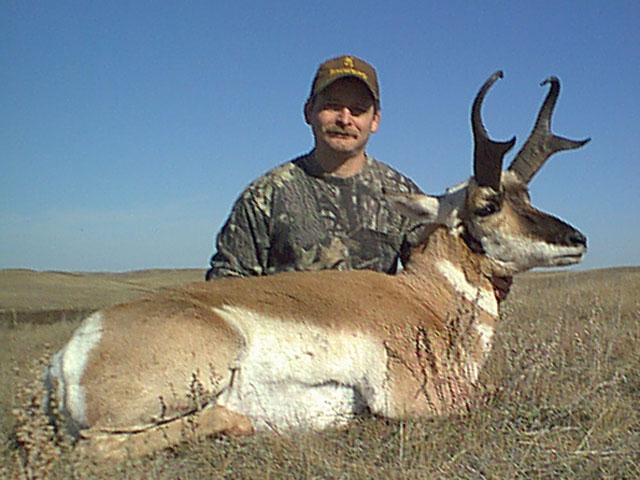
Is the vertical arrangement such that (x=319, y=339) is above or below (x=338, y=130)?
below

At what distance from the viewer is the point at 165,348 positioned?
143 inches

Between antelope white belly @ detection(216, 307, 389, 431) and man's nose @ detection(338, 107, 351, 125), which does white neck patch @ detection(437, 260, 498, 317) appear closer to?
antelope white belly @ detection(216, 307, 389, 431)

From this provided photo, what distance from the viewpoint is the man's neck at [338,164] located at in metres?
6.30

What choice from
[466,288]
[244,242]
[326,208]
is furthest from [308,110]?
[466,288]

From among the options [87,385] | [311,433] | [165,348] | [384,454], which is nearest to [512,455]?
[384,454]

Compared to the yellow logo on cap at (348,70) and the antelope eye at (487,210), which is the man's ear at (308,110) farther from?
the antelope eye at (487,210)

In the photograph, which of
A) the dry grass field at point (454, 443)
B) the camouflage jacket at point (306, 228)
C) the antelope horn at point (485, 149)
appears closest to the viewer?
the dry grass field at point (454, 443)

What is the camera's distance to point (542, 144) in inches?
202

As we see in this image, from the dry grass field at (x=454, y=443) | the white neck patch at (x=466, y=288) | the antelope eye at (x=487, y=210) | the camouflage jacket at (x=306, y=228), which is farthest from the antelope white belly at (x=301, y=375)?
the camouflage jacket at (x=306, y=228)

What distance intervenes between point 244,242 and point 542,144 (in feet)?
9.55

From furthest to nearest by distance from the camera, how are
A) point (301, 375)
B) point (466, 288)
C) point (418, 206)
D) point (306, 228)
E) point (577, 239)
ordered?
1. point (306, 228)
2. point (418, 206)
3. point (466, 288)
4. point (577, 239)
5. point (301, 375)

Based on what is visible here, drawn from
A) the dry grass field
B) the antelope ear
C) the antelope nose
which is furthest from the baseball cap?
the dry grass field

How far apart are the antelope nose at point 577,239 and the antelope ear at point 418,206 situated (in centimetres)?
102

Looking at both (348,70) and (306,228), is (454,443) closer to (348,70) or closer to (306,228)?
(306,228)
